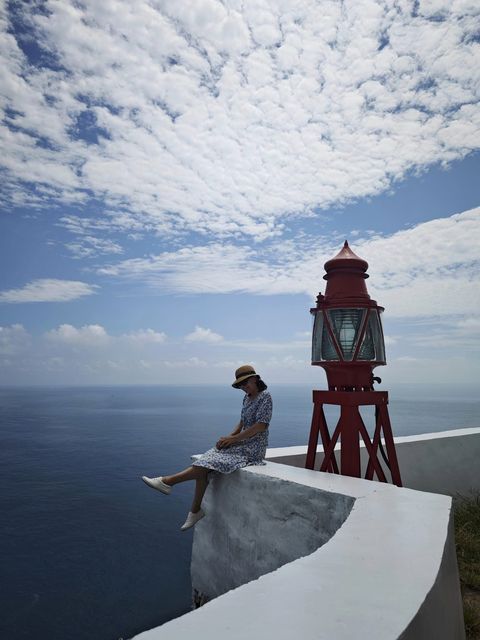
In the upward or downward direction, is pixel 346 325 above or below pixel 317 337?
above

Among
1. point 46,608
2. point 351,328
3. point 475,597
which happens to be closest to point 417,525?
point 475,597

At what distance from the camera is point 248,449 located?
4.24 meters

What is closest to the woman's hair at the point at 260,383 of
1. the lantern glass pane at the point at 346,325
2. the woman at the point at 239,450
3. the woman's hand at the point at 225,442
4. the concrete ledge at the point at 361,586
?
the woman at the point at 239,450

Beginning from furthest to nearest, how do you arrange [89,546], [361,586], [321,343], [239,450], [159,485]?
[89,546] < [321,343] < [239,450] < [159,485] < [361,586]

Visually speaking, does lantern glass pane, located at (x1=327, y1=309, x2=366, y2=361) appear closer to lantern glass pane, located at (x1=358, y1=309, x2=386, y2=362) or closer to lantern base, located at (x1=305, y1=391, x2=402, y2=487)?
lantern glass pane, located at (x1=358, y1=309, x2=386, y2=362)

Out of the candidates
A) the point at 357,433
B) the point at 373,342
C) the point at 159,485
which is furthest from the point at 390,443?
the point at 159,485

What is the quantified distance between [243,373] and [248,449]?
823 mm

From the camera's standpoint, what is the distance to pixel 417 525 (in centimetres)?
246

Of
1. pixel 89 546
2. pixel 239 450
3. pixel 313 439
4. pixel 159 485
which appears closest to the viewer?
pixel 159 485

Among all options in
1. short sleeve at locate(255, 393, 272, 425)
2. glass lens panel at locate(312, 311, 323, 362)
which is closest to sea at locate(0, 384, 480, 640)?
short sleeve at locate(255, 393, 272, 425)

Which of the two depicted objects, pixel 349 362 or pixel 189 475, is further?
pixel 349 362

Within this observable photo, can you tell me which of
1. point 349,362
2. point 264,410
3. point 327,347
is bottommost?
point 264,410

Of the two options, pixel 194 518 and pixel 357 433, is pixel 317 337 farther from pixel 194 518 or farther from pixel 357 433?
pixel 194 518

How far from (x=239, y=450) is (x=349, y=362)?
5.21 feet
